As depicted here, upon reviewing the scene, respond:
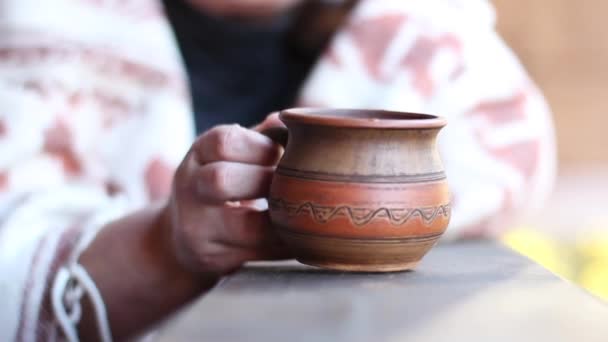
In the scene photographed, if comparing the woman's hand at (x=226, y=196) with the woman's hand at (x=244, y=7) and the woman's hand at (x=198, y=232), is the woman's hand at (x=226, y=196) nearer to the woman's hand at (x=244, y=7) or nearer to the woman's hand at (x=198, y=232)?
the woman's hand at (x=198, y=232)

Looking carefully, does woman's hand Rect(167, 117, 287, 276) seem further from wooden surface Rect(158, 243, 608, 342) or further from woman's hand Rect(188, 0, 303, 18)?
woman's hand Rect(188, 0, 303, 18)

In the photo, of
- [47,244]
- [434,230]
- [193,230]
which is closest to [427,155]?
[434,230]

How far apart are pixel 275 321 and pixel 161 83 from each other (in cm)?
75

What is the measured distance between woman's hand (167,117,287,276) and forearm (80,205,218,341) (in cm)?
10

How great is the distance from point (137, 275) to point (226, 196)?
204 mm

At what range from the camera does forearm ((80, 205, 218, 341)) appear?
764 mm

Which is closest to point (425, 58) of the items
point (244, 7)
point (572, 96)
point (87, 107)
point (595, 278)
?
point (244, 7)

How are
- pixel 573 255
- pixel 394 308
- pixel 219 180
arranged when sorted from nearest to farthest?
pixel 394 308
pixel 219 180
pixel 573 255

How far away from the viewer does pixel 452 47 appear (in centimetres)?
116

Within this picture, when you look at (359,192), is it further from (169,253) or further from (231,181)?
(169,253)

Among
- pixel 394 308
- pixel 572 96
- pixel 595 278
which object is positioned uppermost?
pixel 394 308

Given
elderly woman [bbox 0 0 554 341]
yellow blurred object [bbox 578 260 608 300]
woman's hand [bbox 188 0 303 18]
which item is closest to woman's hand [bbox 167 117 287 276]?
elderly woman [bbox 0 0 554 341]

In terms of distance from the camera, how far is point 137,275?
0.79 meters

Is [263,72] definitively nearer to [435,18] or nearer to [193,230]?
[435,18]
